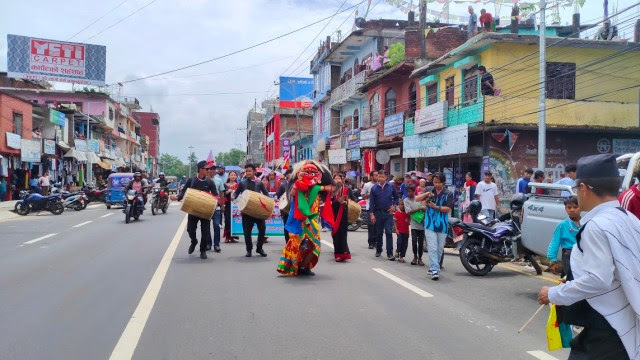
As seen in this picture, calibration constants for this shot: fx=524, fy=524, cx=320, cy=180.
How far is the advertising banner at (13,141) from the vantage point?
2795 cm

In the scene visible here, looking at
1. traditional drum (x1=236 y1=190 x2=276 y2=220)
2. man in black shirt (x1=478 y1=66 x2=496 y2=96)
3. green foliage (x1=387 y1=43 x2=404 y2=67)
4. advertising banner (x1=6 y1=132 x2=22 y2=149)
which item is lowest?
traditional drum (x1=236 y1=190 x2=276 y2=220)

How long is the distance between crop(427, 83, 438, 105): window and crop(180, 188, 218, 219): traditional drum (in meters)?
16.2

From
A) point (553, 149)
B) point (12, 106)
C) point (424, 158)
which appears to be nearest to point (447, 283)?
point (553, 149)

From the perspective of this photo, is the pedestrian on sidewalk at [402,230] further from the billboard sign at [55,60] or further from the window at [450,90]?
the billboard sign at [55,60]

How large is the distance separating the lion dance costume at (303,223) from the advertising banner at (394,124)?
18147 millimetres

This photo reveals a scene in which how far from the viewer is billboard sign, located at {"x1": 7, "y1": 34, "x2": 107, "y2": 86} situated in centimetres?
3844

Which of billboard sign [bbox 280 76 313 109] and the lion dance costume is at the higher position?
billboard sign [bbox 280 76 313 109]

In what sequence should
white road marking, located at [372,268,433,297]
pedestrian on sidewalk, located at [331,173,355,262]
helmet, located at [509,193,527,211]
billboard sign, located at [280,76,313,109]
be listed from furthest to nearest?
billboard sign, located at [280,76,313,109] < pedestrian on sidewalk, located at [331,173,355,262] < helmet, located at [509,193,527,211] < white road marking, located at [372,268,433,297]

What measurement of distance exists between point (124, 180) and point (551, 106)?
18572 millimetres

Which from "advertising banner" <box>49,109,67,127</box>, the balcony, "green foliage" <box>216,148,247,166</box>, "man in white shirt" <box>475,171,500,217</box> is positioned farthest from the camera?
"green foliage" <box>216,148,247,166</box>

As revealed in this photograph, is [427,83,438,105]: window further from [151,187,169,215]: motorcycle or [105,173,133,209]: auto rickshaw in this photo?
[105,173,133,209]: auto rickshaw

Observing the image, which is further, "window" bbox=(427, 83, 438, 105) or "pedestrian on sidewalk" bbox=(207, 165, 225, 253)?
"window" bbox=(427, 83, 438, 105)

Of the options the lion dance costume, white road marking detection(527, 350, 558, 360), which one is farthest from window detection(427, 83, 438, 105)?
white road marking detection(527, 350, 558, 360)

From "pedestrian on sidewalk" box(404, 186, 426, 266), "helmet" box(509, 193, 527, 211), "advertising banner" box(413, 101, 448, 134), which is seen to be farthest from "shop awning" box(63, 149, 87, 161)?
"helmet" box(509, 193, 527, 211)
